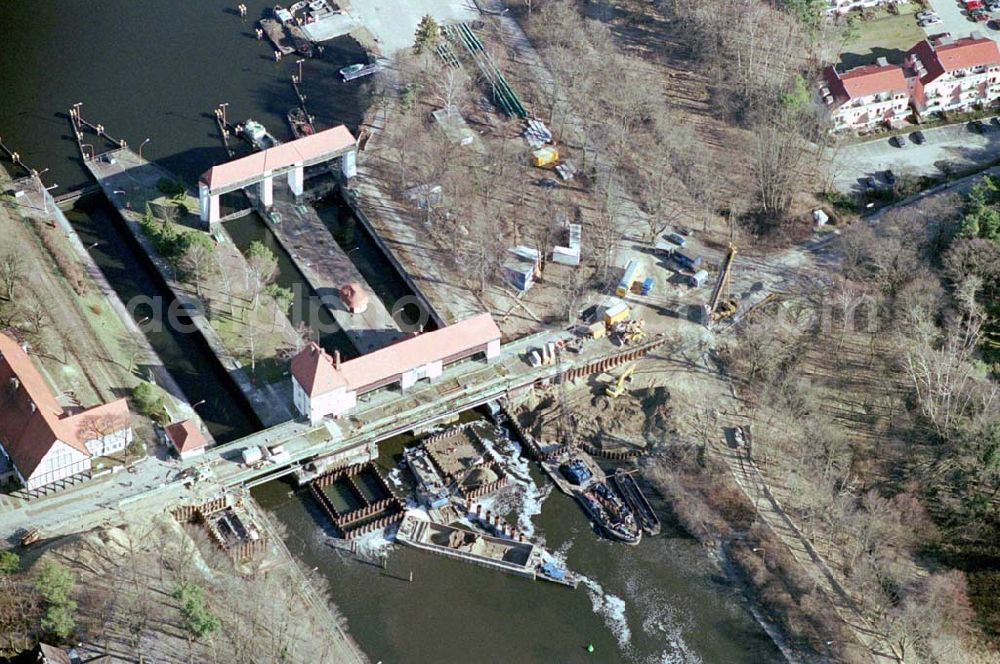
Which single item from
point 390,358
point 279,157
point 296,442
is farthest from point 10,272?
point 390,358

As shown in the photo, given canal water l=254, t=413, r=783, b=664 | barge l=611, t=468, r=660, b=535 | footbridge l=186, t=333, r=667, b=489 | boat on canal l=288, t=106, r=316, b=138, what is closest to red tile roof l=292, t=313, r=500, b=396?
footbridge l=186, t=333, r=667, b=489

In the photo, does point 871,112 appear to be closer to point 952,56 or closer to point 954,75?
point 954,75

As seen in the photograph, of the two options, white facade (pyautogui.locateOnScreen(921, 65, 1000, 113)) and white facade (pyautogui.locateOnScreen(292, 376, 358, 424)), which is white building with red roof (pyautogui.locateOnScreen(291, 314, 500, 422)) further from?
white facade (pyautogui.locateOnScreen(921, 65, 1000, 113))

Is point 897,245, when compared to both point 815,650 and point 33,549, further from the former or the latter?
point 33,549

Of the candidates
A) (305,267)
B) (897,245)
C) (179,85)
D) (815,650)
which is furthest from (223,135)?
(815,650)

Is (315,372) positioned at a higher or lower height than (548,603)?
higher

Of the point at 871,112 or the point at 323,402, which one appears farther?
the point at 871,112

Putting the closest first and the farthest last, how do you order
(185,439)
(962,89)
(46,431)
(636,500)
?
(46,431) → (185,439) → (636,500) → (962,89)
